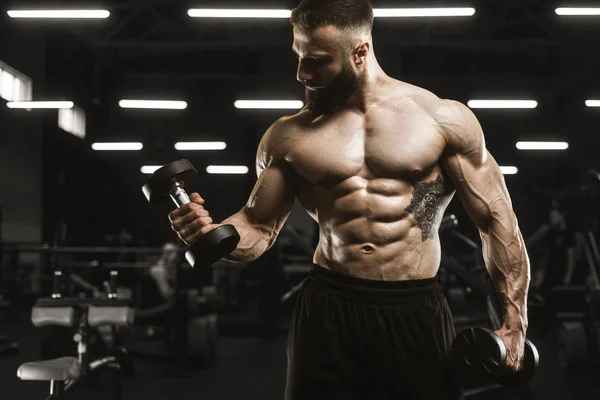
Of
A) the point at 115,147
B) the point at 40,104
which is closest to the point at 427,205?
the point at 115,147

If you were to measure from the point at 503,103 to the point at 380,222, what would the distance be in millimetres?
4771

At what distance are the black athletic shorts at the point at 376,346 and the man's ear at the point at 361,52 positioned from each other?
48 cm

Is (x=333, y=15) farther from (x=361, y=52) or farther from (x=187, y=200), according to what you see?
(x=187, y=200)

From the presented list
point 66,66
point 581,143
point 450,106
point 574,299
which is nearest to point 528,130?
point 581,143

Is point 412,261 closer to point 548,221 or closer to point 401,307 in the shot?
point 401,307

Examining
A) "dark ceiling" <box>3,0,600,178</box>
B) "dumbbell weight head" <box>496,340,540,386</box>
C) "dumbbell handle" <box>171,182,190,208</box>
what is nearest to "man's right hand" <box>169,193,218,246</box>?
"dumbbell handle" <box>171,182,190,208</box>

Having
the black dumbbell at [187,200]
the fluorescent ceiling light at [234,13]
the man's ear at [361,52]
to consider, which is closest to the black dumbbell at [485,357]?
the black dumbbell at [187,200]

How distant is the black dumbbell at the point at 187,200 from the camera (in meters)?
1.28

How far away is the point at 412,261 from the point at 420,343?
7.0 inches

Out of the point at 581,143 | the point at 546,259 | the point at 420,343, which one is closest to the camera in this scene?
the point at 420,343

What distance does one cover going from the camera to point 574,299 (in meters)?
5.38

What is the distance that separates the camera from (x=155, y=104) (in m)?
5.79

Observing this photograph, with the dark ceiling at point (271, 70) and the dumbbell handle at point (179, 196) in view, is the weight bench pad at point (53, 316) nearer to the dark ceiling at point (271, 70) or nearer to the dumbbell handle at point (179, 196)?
the dark ceiling at point (271, 70)

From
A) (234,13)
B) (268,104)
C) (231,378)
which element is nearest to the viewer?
(234,13)
